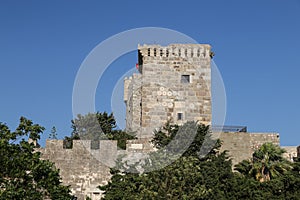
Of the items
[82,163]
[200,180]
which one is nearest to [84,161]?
[82,163]

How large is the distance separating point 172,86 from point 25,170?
48.0 feet

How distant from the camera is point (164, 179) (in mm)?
24828

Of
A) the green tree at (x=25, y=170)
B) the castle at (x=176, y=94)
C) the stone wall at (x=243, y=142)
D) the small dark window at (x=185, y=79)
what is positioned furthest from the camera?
the small dark window at (x=185, y=79)

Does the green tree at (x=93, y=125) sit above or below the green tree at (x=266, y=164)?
above

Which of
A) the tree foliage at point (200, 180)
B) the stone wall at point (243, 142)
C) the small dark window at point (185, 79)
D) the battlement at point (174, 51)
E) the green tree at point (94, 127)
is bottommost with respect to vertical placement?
the tree foliage at point (200, 180)

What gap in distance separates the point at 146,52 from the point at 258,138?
304 inches

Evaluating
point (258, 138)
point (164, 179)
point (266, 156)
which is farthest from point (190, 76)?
point (164, 179)

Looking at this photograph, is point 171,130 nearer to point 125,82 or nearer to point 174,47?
point 174,47

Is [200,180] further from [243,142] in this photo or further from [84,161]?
[243,142]

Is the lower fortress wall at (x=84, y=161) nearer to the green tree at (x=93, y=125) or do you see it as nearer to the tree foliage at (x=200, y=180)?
the tree foliage at (x=200, y=180)

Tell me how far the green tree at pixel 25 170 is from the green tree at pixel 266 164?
30.6 feet

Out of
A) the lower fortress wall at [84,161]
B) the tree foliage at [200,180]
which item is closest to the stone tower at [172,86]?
the lower fortress wall at [84,161]

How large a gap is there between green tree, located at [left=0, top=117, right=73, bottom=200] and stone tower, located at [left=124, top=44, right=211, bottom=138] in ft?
41.3

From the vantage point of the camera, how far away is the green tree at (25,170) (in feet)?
72.8
